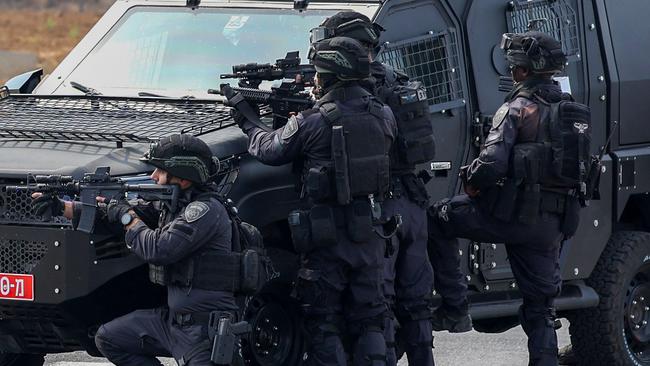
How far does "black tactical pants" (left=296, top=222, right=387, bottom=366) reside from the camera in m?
7.13

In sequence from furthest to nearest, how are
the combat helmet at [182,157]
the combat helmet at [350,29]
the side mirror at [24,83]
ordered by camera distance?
the side mirror at [24,83]
the combat helmet at [350,29]
the combat helmet at [182,157]

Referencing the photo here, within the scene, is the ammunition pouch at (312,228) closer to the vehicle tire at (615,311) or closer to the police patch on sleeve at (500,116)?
the police patch on sleeve at (500,116)

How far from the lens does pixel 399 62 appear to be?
7832 millimetres

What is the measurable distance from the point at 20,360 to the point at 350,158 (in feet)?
7.65

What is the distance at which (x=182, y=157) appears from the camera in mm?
6535

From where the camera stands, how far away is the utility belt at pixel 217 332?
649 centimetres

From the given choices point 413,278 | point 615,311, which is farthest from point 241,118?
point 615,311

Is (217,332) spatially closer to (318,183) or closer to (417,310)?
(318,183)

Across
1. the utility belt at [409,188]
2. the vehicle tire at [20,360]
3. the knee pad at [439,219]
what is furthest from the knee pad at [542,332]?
the vehicle tire at [20,360]

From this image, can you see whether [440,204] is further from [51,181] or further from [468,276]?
[51,181]

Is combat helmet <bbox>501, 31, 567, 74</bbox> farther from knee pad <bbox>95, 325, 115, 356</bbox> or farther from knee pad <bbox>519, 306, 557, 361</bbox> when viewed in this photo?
knee pad <bbox>95, 325, 115, 356</bbox>

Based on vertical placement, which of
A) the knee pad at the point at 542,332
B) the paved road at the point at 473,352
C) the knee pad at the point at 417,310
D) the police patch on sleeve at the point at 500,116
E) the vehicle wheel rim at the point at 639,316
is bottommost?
the paved road at the point at 473,352

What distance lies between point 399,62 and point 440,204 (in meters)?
0.75

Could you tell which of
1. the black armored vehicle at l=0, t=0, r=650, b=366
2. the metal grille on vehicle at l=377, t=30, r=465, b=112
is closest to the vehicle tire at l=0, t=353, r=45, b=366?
the black armored vehicle at l=0, t=0, r=650, b=366
